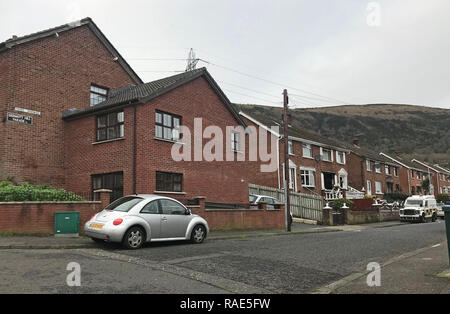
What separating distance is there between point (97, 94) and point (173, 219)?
41.8 feet

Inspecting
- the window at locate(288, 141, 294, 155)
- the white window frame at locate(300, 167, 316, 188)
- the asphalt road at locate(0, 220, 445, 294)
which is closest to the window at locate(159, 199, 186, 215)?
the asphalt road at locate(0, 220, 445, 294)

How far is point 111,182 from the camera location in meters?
16.6

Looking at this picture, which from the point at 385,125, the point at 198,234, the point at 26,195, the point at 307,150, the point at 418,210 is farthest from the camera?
the point at 385,125

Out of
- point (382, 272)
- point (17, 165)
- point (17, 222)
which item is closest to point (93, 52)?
point (17, 165)

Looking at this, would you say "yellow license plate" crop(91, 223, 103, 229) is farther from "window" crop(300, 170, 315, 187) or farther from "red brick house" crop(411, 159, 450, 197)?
"red brick house" crop(411, 159, 450, 197)

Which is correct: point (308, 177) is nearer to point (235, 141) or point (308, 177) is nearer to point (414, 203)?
point (414, 203)

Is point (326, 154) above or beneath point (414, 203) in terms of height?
above

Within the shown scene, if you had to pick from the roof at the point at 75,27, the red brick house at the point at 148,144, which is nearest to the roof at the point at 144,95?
the red brick house at the point at 148,144

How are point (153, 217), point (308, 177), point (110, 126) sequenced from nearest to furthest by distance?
point (153, 217) → point (110, 126) → point (308, 177)

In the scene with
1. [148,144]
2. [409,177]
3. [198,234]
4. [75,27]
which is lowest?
[198,234]

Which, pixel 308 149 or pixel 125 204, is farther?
pixel 308 149

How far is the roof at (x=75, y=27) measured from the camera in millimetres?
17516

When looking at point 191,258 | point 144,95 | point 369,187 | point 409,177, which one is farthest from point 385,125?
point 191,258

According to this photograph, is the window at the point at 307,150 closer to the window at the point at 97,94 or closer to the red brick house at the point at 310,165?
the red brick house at the point at 310,165
